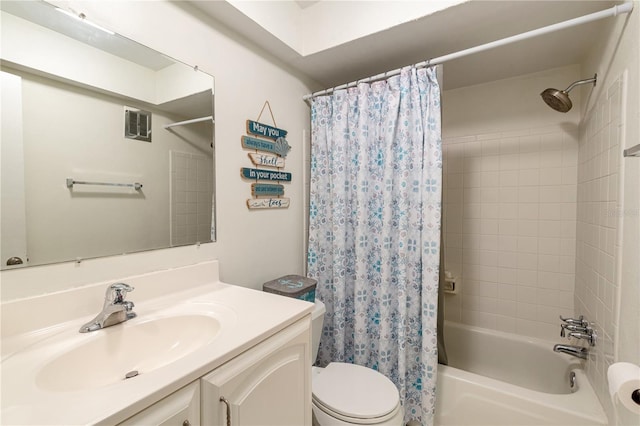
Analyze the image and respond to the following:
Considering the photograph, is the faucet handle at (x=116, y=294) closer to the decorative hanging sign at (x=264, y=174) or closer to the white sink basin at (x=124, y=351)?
the white sink basin at (x=124, y=351)

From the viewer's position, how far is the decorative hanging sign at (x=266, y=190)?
153cm

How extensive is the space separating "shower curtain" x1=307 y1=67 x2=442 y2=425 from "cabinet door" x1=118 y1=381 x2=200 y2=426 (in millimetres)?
1146

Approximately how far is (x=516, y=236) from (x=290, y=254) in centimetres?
161

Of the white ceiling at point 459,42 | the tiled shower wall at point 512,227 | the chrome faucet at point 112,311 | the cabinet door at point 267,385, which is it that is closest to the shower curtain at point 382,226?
the white ceiling at point 459,42

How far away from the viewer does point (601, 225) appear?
1.29 meters

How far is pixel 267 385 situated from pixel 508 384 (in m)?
1.31

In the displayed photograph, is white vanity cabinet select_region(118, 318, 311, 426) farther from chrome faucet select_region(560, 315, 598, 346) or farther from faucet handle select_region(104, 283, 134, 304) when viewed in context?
chrome faucet select_region(560, 315, 598, 346)

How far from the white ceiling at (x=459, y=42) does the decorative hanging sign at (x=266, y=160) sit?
2.03 ft

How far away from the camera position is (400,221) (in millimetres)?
1543

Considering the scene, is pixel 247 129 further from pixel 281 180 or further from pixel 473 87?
pixel 473 87

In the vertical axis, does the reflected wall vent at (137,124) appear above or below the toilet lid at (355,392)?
above

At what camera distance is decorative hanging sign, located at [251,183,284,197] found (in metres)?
1.53

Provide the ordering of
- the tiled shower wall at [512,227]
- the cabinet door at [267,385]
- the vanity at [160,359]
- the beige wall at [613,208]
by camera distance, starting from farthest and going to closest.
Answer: the tiled shower wall at [512,227]
the beige wall at [613,208]
the cabinet door at [267,385]
the vanity at [160,359]

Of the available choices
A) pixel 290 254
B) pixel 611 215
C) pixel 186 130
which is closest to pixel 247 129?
pixel 186 130
